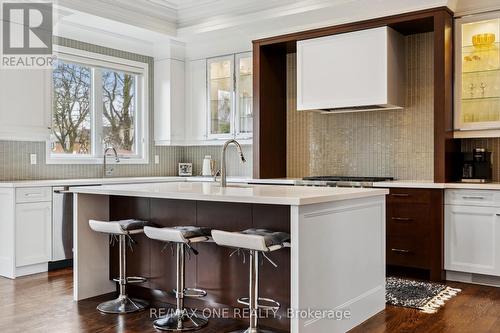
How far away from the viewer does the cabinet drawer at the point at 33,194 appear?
4.61 metres

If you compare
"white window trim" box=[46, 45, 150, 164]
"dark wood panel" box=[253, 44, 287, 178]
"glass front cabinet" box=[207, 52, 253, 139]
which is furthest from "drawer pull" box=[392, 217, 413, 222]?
"white window trim" box=[46, 45, 150, 164]

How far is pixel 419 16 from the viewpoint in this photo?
4613mm

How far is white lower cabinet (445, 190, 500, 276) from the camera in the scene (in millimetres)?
4250

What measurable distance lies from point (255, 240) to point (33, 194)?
2892 mm

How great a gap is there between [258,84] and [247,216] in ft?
9.03

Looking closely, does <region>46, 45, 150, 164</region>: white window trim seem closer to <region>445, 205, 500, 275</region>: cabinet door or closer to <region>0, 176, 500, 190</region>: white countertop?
<region>0, 176, 500, 190</region>: white countertop

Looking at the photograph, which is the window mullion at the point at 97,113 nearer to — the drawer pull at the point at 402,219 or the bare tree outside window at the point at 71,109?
the bare tree outside window at the point at 71,109

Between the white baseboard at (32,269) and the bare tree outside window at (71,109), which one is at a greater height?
the bare tree outside window at (71,109)

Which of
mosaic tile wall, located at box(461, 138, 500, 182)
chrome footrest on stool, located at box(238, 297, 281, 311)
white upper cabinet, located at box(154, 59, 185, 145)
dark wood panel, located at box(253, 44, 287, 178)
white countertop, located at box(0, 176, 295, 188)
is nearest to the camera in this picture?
chrome footrest on stool, located at box(238, 297, 281, 311)

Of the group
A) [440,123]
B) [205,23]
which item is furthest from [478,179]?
[205,23]

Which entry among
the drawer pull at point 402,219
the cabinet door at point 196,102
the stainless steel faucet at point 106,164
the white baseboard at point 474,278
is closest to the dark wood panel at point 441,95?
the drawer pull at point 402,219

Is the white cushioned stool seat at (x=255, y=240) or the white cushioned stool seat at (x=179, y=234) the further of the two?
the white cushioned stool seat at (x=179, y=234)

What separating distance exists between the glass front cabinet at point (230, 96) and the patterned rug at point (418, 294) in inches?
105

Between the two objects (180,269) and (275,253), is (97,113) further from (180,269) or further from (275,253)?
(275,253)
